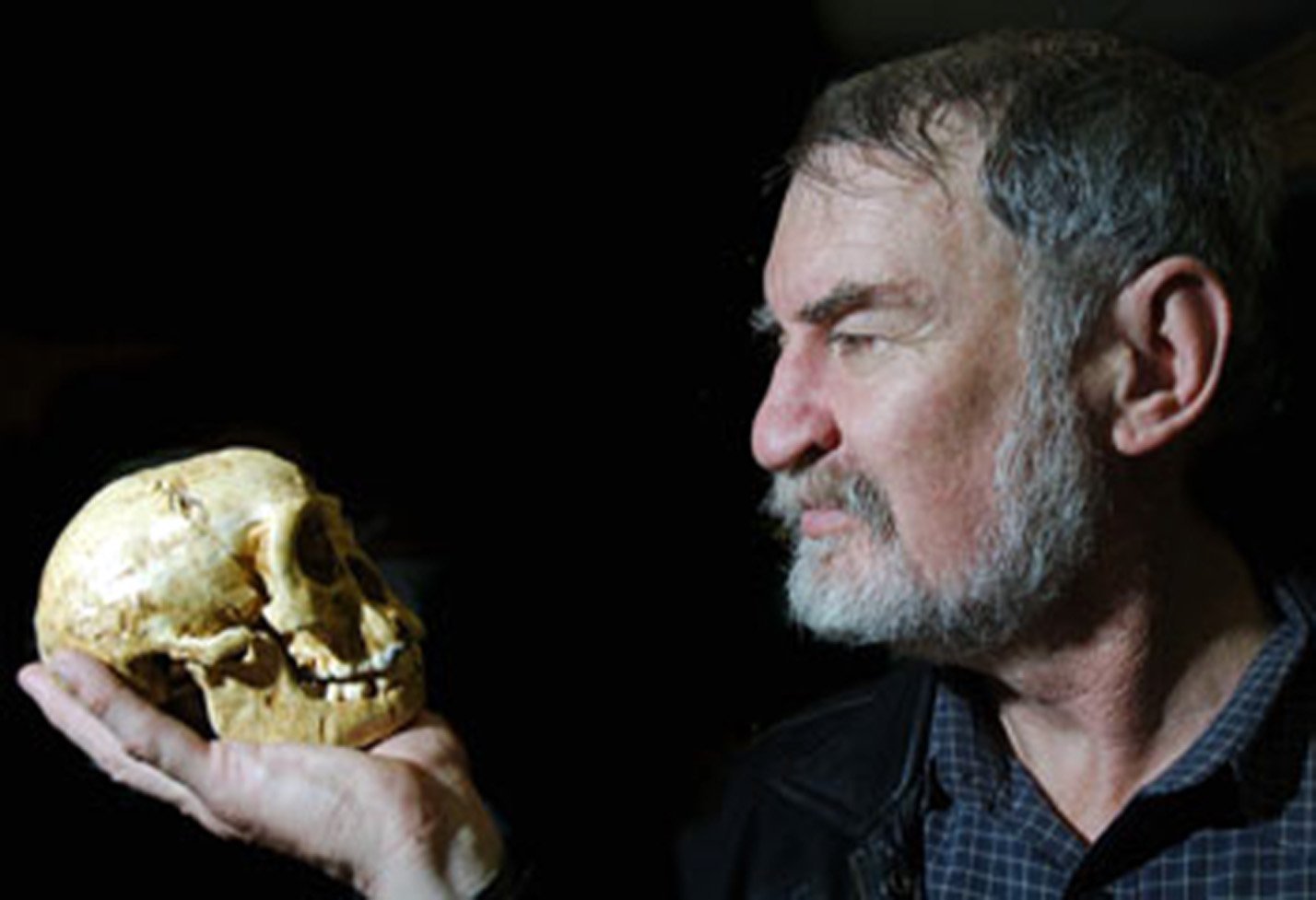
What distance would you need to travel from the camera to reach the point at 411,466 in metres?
1.24

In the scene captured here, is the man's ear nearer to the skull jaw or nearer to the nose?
the nose

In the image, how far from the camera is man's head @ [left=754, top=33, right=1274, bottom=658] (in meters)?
1.05

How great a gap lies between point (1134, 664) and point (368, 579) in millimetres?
641

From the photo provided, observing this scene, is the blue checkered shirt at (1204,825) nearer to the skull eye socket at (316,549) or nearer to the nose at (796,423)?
the nose at (796,423)

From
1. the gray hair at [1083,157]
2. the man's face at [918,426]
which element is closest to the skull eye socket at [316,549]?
the man's face at [918,426]

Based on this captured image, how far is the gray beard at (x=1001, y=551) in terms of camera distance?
1.05m

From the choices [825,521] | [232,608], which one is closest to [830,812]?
[825,521]

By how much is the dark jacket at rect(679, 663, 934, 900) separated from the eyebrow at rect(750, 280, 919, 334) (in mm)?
362

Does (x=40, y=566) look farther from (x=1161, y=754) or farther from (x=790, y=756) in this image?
(x=1161, y=754)

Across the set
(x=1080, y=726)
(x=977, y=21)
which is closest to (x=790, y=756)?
(x=1080, y=726)

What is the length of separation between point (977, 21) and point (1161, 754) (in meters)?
0.69

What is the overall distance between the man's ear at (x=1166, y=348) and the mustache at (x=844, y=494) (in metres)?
0.20

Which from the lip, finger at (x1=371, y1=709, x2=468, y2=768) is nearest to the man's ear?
the lip

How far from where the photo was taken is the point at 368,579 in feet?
3.83
